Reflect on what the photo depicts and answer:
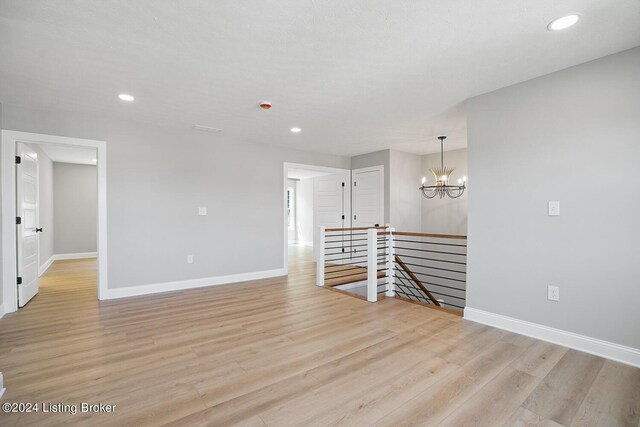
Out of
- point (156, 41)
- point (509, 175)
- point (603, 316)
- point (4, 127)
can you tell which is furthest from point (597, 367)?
point (4, 127)

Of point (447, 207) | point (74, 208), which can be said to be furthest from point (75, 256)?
point (447, 207)

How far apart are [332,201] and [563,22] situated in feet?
17.3

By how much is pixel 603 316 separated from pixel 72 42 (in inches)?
183

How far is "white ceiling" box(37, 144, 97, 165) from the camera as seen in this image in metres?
5.91

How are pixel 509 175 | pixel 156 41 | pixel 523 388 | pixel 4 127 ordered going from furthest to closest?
1. pixel 4 127
2. pixel 509 175
3. pixel 156 41
4. pixel 523 388

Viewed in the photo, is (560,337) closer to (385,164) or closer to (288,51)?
(288,51)

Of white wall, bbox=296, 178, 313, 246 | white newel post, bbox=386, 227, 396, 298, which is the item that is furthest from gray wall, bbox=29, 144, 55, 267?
white wall, bbox=296, 178, 313, 246

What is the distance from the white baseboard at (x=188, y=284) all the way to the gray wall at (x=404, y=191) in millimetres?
2536

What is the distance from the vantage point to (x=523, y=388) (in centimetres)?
197

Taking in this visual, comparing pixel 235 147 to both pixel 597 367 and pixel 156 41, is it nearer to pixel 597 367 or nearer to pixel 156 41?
pixel 156 41

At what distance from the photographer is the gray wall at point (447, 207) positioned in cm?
593

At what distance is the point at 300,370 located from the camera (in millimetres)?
2188

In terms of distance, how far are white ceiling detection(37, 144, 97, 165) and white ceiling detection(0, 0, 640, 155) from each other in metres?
3.13

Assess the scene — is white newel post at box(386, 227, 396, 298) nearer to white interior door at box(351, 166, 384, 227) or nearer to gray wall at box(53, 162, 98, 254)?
white interior door at box(351, 166, 384, 227)
